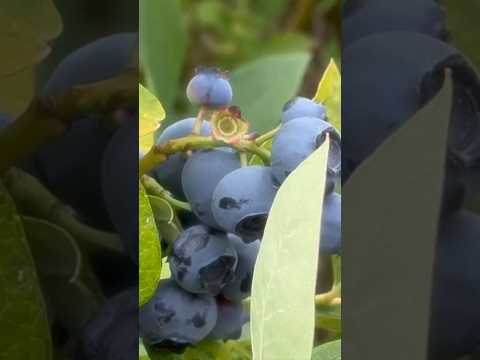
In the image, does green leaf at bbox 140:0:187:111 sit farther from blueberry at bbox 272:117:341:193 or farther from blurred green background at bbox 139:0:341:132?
blueberry at bbox 272:117:341:193

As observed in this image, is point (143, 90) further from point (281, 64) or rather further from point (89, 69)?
point (281, 64)

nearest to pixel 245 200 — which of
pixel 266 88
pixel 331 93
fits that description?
pixel 331 93

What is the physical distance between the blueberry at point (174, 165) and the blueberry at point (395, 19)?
0.26 feet

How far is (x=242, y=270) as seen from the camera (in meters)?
0.43

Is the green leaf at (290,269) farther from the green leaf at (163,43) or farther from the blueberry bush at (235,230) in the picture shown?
the green leaf at (163,43)

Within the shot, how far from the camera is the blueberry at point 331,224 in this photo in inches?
16.6

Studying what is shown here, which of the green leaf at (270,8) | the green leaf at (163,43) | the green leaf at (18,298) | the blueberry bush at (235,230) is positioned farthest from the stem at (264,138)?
the green leaf at (270,8)

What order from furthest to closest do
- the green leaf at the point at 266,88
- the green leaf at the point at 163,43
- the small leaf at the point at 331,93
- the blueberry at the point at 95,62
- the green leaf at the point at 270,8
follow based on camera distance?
the green leaf at the point at 270,8, the green leaf at the point at 163,43, the green leaf at the point at 266,88, the small leaf at the point at 331,93, the blueberry at the point at 95,62

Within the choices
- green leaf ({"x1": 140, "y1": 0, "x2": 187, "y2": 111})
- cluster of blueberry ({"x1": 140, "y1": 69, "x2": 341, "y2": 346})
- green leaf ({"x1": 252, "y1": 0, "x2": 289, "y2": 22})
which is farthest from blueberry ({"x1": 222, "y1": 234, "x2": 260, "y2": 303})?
green leaf ({"x1": 252, "y1": 0, "x2": 289, "y2": 22})

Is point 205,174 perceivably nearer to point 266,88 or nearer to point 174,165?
point 174,165

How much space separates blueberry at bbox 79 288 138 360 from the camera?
15.0 inches

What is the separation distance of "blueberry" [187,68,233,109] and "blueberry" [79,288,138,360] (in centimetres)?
11

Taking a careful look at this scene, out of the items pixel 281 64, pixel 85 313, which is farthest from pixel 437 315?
pixel 281 64

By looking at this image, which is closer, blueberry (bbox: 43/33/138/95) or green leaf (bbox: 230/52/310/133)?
blueberry (bbox: 43/33/138/95)
